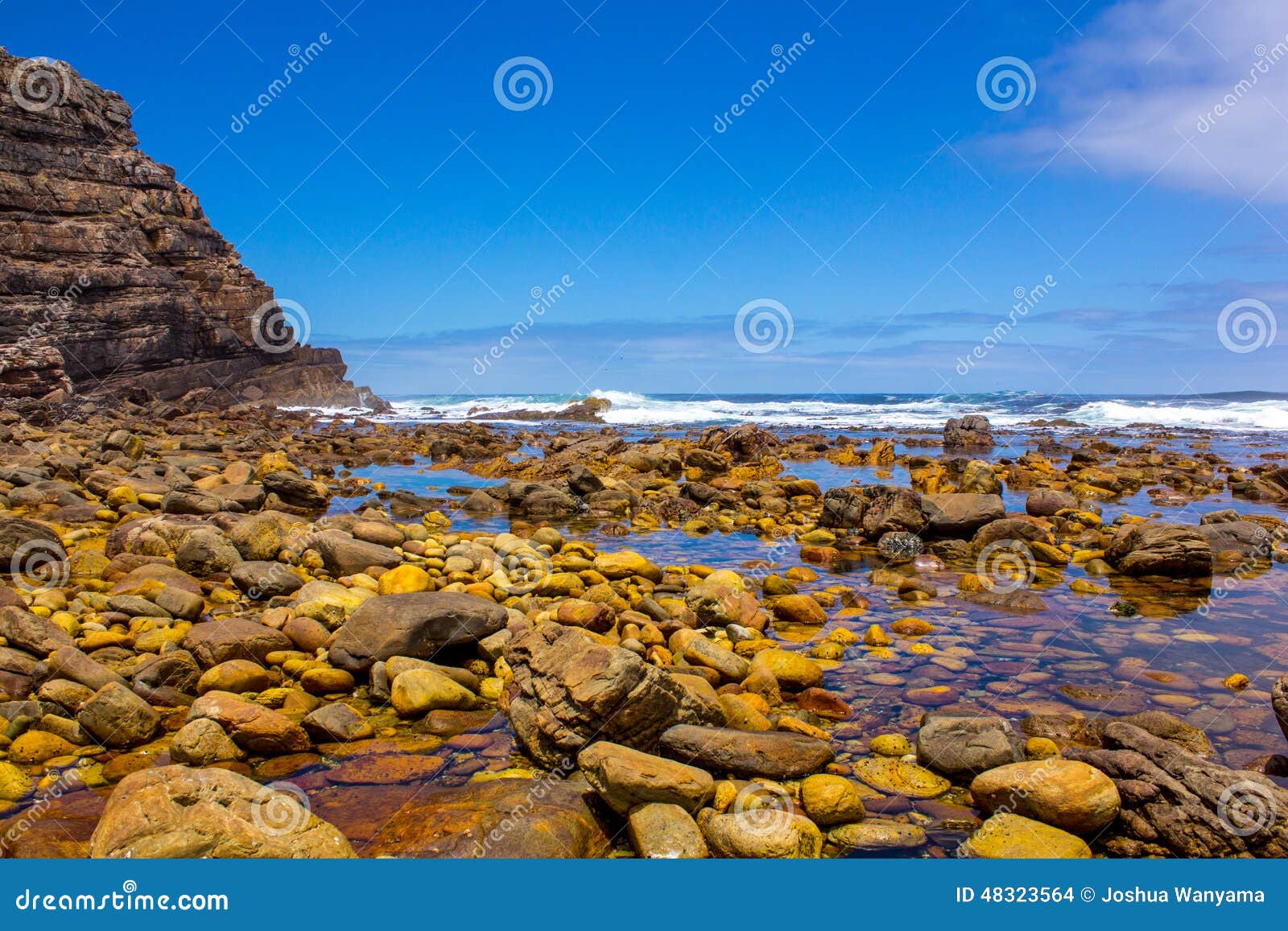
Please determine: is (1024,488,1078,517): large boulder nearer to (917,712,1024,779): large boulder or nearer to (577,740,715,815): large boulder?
(917,712,1024,779): large boulder

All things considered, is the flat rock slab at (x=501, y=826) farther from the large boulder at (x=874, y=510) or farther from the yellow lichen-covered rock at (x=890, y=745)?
the large boulder at (x=874, y=510)

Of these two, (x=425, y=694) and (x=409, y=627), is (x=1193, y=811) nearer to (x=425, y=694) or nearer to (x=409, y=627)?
(x=425, y=694)

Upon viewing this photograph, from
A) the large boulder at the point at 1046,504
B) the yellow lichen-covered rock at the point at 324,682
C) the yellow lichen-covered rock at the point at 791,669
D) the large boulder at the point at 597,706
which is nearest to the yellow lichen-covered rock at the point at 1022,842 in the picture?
the large boulder at the point at 597,706

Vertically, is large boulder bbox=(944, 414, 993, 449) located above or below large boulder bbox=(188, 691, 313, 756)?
above

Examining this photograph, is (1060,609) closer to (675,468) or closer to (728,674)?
(728,674)

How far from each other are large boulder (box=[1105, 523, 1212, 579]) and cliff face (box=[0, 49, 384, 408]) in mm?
33458

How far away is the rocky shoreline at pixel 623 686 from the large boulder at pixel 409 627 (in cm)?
2

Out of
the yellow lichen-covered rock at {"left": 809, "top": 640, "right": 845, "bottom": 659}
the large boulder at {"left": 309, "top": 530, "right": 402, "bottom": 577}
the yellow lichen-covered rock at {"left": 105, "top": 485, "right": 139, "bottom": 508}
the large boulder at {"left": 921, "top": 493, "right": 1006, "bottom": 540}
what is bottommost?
the yellow lichen-covered rock at {"left": 809, "top": 640, "right": 845, "bottom": 659}

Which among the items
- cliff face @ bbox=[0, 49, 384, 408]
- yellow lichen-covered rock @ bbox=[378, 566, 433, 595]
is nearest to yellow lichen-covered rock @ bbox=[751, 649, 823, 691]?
yellow lichen-covered rock @ bbox=[378, 566, 433, 595]

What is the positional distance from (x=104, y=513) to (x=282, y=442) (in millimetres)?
16218

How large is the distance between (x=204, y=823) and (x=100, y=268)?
1622 inches

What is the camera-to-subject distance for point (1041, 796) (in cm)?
382

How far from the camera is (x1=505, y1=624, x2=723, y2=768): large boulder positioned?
4.39 metres

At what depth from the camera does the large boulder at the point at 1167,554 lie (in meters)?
9.09
